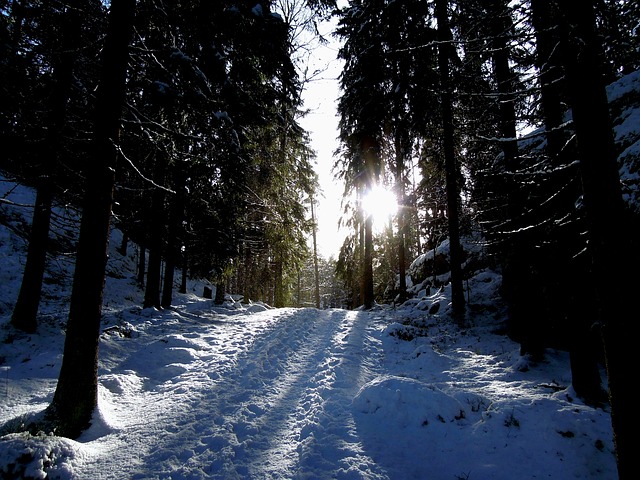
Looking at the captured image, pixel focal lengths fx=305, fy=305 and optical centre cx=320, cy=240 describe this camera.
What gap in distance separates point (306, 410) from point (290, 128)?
24.3 ft

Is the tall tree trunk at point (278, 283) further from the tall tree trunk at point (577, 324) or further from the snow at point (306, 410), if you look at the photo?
the tall tree trunk at point (577, 324)

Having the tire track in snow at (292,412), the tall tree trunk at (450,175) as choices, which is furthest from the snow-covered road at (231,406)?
the tall tree trunk at (450,175)

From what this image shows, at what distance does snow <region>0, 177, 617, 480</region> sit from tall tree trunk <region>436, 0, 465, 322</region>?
129cm

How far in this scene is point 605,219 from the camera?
9.25ft

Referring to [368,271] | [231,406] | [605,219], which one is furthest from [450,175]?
[231,406]

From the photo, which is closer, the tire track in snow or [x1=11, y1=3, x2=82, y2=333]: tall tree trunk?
the tire track in snow

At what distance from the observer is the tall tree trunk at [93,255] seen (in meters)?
4.21

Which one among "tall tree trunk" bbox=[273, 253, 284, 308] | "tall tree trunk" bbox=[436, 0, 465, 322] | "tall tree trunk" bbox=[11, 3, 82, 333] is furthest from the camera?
"tall tree trunk" bbox=[273, 253, 284, 308]

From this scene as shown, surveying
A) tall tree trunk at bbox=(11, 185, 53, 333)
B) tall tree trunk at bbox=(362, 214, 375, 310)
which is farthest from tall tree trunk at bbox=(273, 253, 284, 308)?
tall tree trunk at bbox=(11, 185, 53, 333)

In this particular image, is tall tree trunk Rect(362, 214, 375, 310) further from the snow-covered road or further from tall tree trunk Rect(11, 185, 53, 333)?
tall tree trunk Rect(11, 185, 53, 333)

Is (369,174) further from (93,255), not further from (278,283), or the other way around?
(93,255)

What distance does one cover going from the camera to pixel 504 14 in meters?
3.84

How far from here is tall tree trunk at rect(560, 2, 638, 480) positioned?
2.68 metres

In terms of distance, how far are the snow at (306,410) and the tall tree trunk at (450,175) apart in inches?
50.7
